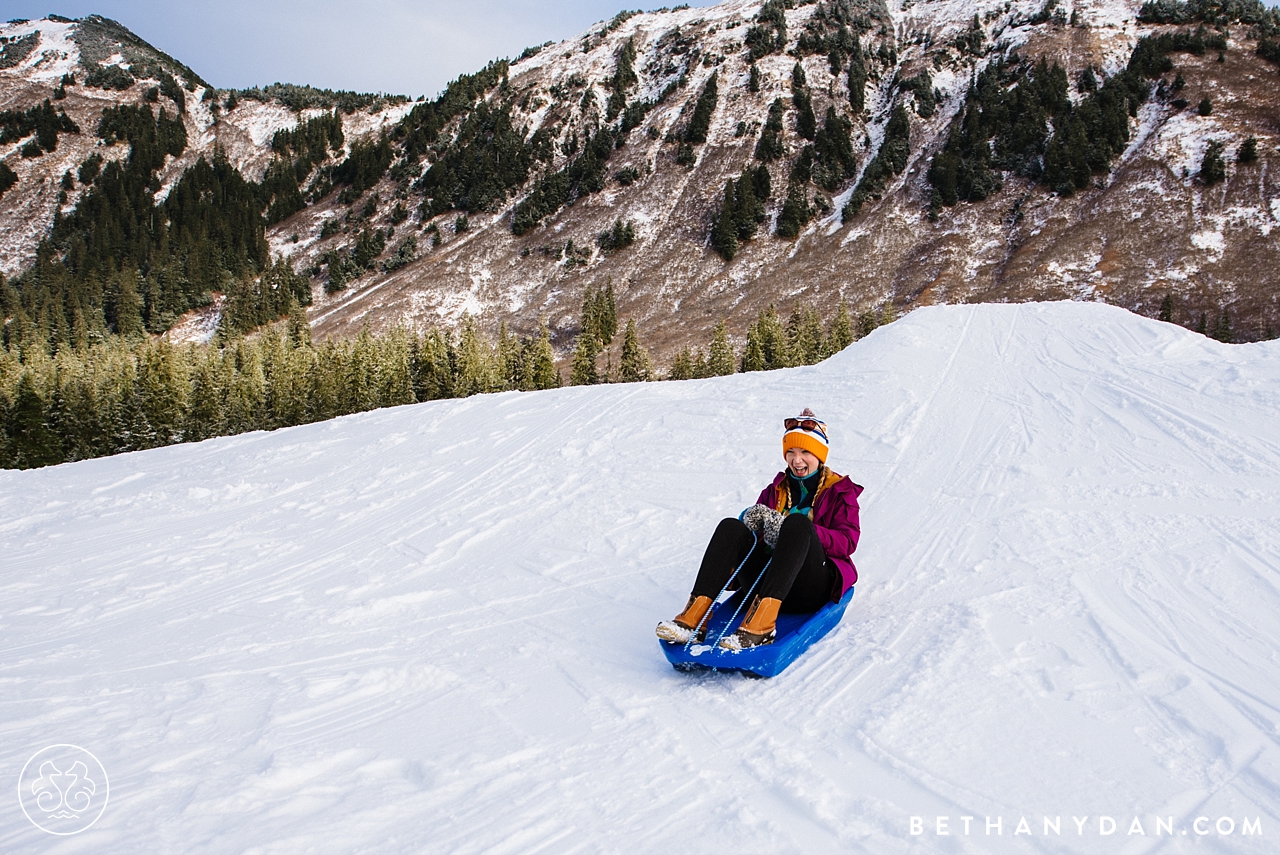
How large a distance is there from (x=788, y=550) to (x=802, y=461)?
909 mm

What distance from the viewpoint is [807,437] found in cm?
517

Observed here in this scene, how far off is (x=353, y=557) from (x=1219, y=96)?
10084cm

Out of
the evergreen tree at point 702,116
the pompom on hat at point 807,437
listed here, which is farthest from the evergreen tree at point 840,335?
the evergreen tree at point 702,116

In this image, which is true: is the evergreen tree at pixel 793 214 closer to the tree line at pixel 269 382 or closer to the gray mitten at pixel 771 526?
the tree line at pixel 269 382

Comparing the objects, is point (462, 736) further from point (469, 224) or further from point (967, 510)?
point (469, 224)

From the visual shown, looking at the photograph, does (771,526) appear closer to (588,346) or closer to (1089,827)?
(1089,827)

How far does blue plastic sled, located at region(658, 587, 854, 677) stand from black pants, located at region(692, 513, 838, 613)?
5.1 inches

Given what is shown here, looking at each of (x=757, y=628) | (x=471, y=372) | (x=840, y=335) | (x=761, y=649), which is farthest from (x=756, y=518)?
(x=840, y=335)

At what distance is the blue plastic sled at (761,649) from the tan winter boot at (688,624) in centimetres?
7

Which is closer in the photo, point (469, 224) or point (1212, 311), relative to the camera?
point (1212, 311)

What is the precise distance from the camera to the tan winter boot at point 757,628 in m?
4.26

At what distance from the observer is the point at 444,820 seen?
10.1 ft

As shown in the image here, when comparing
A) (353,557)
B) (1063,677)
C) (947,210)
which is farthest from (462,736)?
(947,210)

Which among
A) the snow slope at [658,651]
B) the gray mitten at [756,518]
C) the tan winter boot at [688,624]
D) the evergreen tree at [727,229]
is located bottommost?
the snow slope at [658,651]
